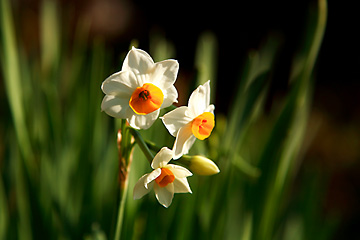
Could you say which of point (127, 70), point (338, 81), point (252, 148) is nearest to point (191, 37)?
point (338, 81)

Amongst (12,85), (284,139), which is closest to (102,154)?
(12,85)

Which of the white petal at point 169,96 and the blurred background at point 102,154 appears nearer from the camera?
the white petal at point 169,96

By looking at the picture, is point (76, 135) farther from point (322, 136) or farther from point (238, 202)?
point (322, 136)

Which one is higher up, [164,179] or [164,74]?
[164,74]

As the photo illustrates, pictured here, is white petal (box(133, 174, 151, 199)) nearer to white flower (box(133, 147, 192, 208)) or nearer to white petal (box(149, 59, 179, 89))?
white flower (box(133, 147, 192, 208))

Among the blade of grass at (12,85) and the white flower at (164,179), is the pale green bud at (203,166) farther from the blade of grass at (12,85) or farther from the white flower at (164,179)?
the blade of grass at (12,85)

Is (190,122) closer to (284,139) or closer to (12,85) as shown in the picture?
(284,139)

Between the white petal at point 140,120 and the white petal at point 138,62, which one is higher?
the white petal at point 138,62

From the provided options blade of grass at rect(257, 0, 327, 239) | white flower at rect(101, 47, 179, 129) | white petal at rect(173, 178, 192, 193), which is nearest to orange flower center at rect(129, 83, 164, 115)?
white flower at rect(101, 47, 179, 129)

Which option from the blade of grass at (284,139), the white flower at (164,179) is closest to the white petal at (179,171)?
the white flower at (164,179)
